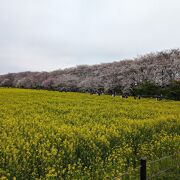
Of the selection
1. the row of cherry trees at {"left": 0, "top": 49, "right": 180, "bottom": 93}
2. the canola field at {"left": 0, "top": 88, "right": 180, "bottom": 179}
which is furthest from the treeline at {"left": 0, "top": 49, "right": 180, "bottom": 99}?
the canola field at {"left": 0, "top": 88, "right": 180, "bottom": 179}

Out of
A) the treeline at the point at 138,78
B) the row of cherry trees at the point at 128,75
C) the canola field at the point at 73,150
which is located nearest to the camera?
the canola field at the point at 73,150

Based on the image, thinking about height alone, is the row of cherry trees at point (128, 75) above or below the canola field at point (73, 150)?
above

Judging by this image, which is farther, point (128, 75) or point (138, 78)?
point (128, 75)

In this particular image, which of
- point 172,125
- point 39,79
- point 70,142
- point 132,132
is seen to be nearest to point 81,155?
point 70,142

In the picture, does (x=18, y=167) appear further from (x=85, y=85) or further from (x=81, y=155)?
(x=85, y=85)

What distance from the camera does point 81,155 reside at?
11711 mm

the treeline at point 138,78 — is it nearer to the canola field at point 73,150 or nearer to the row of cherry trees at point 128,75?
the row of cherry trees at point 128,75

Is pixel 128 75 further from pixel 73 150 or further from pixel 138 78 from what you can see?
pixel 73 150

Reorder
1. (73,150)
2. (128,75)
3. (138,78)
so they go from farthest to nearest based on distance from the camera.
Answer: (128,75) → (138,78) → (73,150)

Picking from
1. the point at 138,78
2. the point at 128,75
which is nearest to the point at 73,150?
the point at 138,78

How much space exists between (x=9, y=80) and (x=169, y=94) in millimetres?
85583

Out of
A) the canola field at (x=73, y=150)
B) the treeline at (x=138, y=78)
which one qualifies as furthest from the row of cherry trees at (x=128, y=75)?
the canola field at (x=73, y=150)

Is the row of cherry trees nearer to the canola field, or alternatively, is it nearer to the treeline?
the treeline

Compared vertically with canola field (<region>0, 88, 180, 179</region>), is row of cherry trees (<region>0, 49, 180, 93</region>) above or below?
above
